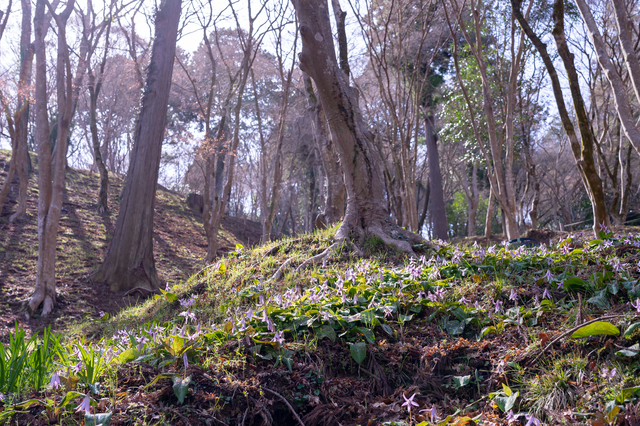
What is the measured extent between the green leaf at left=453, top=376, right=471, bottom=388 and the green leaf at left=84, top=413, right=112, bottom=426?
153cm

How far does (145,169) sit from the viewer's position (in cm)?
749

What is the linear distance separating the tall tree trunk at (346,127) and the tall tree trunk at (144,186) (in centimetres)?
406

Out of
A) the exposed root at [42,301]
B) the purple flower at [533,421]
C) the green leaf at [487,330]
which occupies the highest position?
the green leaf at [487,330]

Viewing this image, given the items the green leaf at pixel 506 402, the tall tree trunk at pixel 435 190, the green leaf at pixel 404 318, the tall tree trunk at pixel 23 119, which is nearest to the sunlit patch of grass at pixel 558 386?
the green leaf at pixel 506 402

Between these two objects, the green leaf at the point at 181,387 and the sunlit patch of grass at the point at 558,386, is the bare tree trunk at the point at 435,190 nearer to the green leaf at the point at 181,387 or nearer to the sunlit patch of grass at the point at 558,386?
the sunlit patch of grass at the point at 558,386

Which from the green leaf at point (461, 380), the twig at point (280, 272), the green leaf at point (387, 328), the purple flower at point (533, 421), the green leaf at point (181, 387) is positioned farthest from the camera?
the twig at point (280, 272)

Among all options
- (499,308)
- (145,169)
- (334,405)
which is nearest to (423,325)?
(499,308)

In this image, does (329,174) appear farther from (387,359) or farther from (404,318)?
(387,359)

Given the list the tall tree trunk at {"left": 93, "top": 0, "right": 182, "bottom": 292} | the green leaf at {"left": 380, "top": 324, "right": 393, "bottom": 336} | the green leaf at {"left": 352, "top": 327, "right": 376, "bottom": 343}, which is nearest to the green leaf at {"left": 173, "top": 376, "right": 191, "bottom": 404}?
the green leaf at {"left": 352, "top": 327, "right": 376, "bottom": 343}

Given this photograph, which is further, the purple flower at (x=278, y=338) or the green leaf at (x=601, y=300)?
the green leaf at (x=601, y=300)

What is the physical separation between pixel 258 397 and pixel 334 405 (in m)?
0.35

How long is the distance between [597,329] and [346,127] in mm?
3718

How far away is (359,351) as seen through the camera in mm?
2062

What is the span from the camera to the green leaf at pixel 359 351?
2.04 meters
